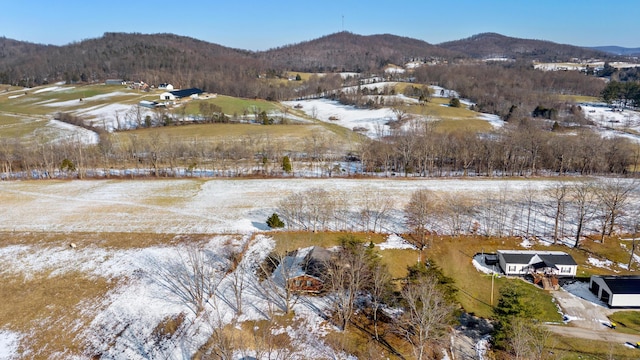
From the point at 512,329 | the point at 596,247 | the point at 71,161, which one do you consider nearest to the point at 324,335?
the point at 512,329

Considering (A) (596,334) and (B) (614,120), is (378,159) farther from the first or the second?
(B) (614,120)

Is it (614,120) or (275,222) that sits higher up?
(614,120)

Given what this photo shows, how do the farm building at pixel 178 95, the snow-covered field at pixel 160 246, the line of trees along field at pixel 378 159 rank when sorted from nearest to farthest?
the snow-covered field at pixel 160 246 < the line of trees along field at pixel 378 159 < the farm building at pixel 178 95

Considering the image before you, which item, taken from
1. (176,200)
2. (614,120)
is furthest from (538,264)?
(614,120)

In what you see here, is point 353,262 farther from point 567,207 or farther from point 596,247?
point 567,207

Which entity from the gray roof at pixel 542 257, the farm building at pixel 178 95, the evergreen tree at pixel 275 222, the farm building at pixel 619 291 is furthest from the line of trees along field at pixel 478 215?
the farm building at pixel 178 95

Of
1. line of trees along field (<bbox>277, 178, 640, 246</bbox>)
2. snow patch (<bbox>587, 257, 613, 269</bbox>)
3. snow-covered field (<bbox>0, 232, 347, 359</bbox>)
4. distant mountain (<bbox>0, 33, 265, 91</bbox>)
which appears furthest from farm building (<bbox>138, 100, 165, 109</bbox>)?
snow patch (<bbox>587, 257, 613, 269</bbox>)

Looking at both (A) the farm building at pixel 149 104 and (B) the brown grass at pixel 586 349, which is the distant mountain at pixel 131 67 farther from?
(B) the brown grass at pixel 586 349
